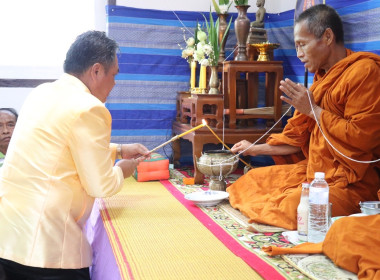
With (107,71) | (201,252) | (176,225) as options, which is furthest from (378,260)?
(107,71)

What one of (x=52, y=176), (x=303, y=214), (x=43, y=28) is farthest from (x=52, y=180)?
(x=43, y=28)

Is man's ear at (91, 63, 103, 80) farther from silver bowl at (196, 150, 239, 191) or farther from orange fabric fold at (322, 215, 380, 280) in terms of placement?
silver bowl at (196, 150, 239, 191)

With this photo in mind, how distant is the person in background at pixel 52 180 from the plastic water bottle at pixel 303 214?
0.92 m

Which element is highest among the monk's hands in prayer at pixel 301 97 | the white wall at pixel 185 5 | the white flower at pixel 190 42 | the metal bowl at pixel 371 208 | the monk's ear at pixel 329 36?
the white wall at pixel 185 5

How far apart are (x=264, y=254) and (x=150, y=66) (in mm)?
2948

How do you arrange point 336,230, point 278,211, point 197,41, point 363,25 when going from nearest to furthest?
point 336,230 < point 278,211 < point 363,25 < point 197,41

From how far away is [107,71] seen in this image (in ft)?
6.99

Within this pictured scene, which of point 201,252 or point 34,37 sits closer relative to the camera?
point 201,252

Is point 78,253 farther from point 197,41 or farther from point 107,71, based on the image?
point 197,41

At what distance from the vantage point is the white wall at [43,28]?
459 cm

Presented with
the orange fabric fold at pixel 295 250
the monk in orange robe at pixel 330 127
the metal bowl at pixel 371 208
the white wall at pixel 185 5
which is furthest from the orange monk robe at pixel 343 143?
the white wall at pixel 185 5

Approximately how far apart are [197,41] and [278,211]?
241 centimetres

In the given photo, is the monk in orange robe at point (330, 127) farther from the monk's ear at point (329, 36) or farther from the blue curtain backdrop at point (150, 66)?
the blue curtain backdrop at point (150, 66)

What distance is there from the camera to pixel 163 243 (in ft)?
7.43
